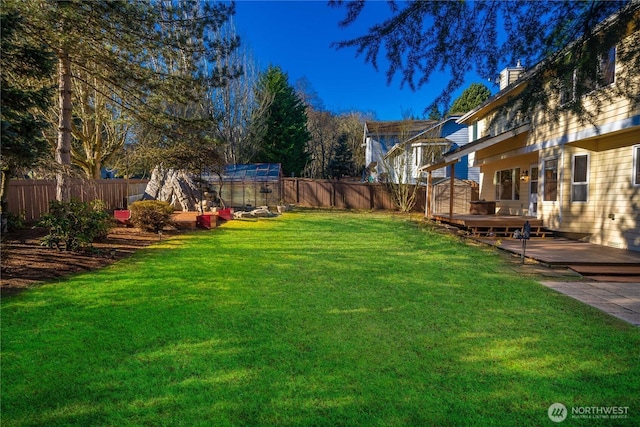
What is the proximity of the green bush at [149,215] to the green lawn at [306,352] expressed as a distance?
16.2ft

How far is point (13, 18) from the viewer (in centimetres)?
441

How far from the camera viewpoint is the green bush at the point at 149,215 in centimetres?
1068

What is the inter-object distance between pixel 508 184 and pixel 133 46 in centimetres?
1464

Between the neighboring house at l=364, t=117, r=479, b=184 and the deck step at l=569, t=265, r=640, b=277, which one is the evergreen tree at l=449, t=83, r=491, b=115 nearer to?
the neighboring house at l=364, t=117, r=479, b=184

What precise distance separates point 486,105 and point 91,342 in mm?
15364

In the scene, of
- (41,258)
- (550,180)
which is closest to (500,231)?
(550,180)

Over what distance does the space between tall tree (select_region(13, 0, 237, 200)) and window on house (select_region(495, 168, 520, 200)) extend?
40.1ft

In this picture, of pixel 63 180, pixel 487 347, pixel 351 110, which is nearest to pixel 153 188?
pixel 63 180

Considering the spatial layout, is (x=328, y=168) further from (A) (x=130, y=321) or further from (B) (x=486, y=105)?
(A) (x=130, y=321)

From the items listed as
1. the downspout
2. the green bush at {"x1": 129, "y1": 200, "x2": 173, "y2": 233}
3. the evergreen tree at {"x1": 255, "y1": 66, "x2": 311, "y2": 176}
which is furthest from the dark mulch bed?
the evergreen tree at {"x1": 255, "y1": 66, "x2": 311, "y2": 176}

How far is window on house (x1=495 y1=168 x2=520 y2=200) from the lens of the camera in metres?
14.4

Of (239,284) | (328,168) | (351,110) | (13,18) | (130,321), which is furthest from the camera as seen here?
(351,110)

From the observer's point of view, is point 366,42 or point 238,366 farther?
point 366,42

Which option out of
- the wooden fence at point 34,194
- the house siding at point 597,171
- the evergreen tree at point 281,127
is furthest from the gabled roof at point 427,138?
the wooden fence at point 34,194
